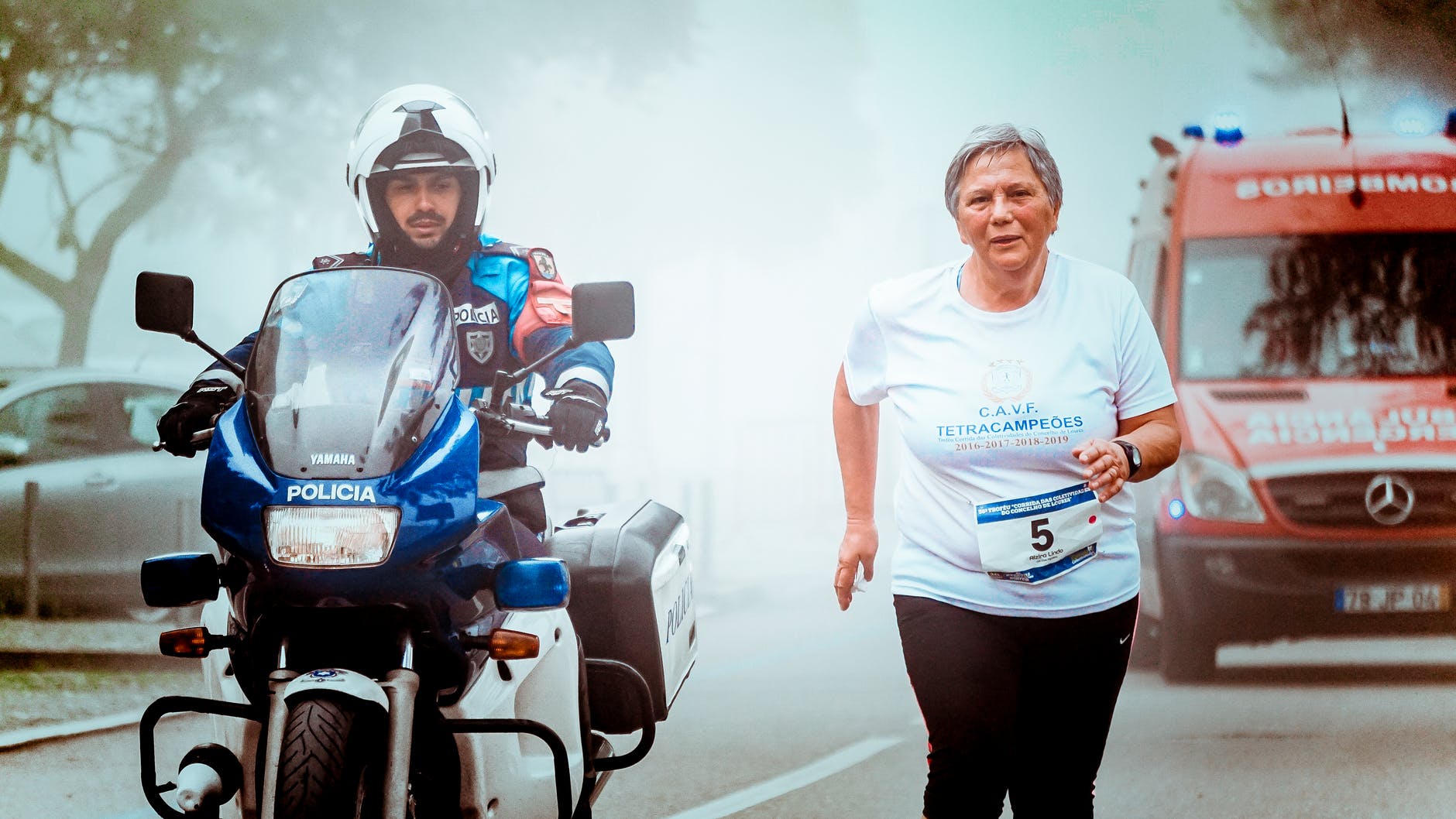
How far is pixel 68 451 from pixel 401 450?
6.54 meters

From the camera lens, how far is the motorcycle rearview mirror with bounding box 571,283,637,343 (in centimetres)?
374

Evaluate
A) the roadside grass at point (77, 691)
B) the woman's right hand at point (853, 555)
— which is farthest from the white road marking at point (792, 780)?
the roadside grass at point (77, 691)

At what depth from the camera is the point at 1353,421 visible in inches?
328

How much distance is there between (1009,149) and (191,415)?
1769 mm

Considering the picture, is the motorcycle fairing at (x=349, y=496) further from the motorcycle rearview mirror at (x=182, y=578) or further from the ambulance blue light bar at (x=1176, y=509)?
the ambulance blue light bar at (x=1176, y=509)

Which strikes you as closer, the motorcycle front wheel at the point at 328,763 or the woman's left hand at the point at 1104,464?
the motorcycle front wheel at the point at 328,763

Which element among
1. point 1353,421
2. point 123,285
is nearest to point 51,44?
point 123,285

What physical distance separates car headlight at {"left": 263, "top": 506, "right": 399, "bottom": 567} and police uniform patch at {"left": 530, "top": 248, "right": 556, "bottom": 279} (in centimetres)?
122

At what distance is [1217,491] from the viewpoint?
8.32 m

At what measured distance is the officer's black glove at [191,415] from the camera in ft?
12.3

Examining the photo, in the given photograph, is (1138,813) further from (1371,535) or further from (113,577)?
(113,577)

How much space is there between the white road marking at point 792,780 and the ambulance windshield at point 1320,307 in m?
2.71

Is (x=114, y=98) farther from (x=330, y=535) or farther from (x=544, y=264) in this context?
(x=330, y=535)

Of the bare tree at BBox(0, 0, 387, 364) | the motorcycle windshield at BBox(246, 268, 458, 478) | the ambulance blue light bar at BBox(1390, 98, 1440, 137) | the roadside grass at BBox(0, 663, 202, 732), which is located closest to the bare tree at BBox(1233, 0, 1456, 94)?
the ambulance blue light bar at BBox(1390, 98, 1440, 137)
